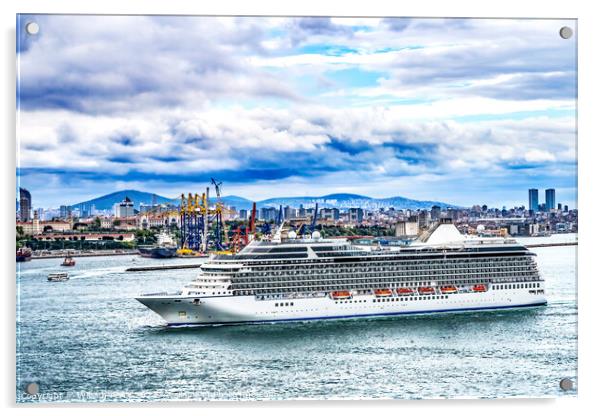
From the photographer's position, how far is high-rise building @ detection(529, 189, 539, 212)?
13344mm

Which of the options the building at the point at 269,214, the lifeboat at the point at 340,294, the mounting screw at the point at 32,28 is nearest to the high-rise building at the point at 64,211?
the building at the point at 269,214

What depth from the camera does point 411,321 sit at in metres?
15.4

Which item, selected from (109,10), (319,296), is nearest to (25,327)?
(109,10)

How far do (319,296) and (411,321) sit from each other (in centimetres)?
124

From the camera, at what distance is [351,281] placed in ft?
51.4

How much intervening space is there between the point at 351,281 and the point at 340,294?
9.6 inches

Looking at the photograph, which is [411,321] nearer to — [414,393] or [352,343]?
[352,343]

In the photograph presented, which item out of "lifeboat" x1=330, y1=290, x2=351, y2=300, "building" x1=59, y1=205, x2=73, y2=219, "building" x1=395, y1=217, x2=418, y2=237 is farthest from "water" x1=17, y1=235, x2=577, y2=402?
"building" x1=395, y1=217, x2=418, y2=237

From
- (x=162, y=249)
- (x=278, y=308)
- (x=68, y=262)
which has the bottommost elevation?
(x=278, y=308)

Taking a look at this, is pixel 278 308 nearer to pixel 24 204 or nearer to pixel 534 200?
pixel 534 200

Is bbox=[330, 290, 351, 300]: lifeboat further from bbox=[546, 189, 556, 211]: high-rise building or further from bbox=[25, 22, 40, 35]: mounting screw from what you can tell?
bbox=[25, 22, 40, 35]: mounting screw

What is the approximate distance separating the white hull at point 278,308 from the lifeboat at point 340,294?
54 mm

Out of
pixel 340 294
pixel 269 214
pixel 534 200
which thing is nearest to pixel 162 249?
pixel 340 294

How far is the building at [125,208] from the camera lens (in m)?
15.4
